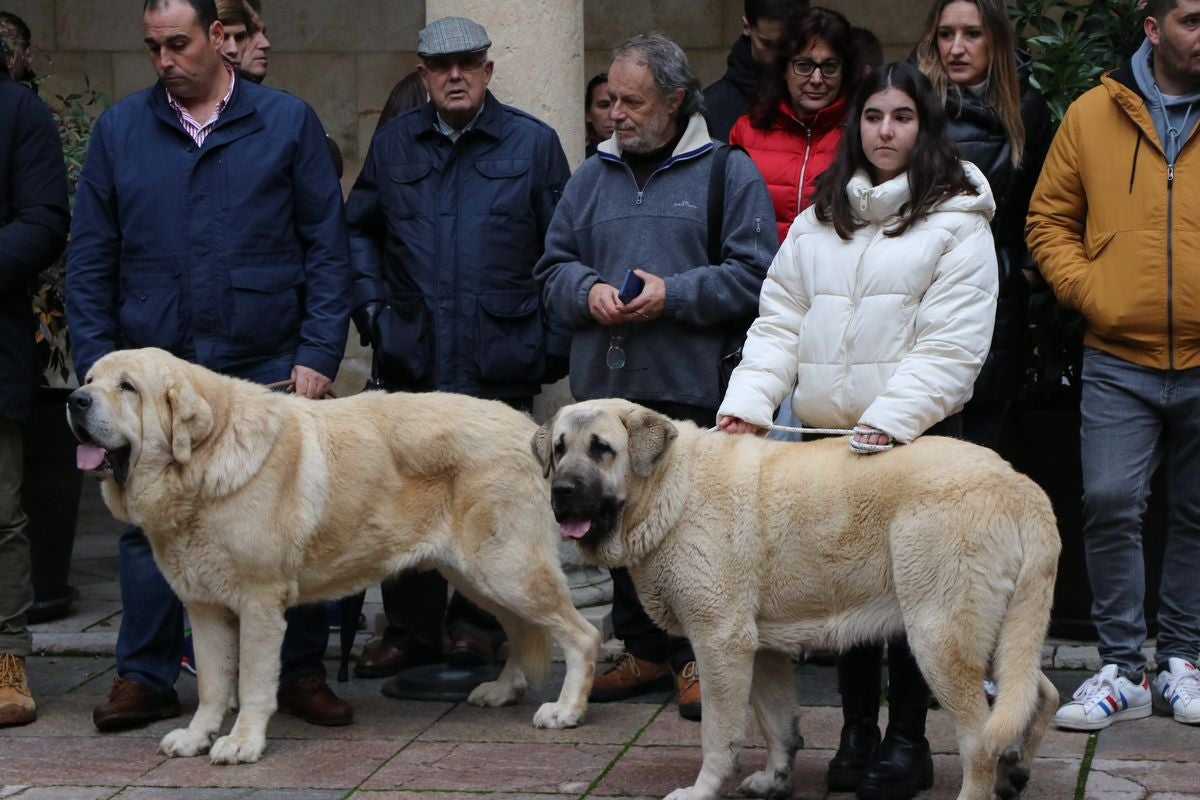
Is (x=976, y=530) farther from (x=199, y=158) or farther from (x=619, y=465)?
(x=199, y=158)

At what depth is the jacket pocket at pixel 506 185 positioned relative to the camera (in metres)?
6.80

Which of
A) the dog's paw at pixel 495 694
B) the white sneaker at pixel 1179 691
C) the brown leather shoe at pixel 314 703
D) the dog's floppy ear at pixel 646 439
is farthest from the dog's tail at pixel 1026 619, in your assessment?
the brown leather shoe at pixel 314 703

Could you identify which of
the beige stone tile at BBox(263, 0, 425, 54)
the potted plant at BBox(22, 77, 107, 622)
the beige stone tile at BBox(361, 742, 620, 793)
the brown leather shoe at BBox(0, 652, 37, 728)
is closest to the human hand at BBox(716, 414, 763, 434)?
the beige stone tile at BBox(361, 742, 620, 793)

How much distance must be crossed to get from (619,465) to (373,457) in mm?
1322

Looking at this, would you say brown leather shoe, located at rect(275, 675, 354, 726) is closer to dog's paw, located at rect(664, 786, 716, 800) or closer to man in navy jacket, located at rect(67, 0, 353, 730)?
man in navy jacket, located at rect(67, 0, 353, 730)

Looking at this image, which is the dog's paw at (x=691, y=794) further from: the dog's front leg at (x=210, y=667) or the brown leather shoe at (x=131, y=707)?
the brown leather shoe at (x=131, y=707)

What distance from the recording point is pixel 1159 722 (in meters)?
6.27

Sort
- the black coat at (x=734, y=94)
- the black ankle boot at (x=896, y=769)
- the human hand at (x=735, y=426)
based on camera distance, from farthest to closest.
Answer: the black coat at (x=734, y=94)
the human hand at (x=735, y=426)
the black ankle boot at (x=896, y=769)

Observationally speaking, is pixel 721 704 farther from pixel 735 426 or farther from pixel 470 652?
pixel 470 652

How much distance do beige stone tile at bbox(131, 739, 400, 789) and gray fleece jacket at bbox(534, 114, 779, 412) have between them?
154cm

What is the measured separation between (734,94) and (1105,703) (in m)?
3.13

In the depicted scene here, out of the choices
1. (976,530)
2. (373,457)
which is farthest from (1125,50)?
(373,457)

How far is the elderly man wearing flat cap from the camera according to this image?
22.2 feet

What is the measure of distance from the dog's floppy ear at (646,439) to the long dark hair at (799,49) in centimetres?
200
